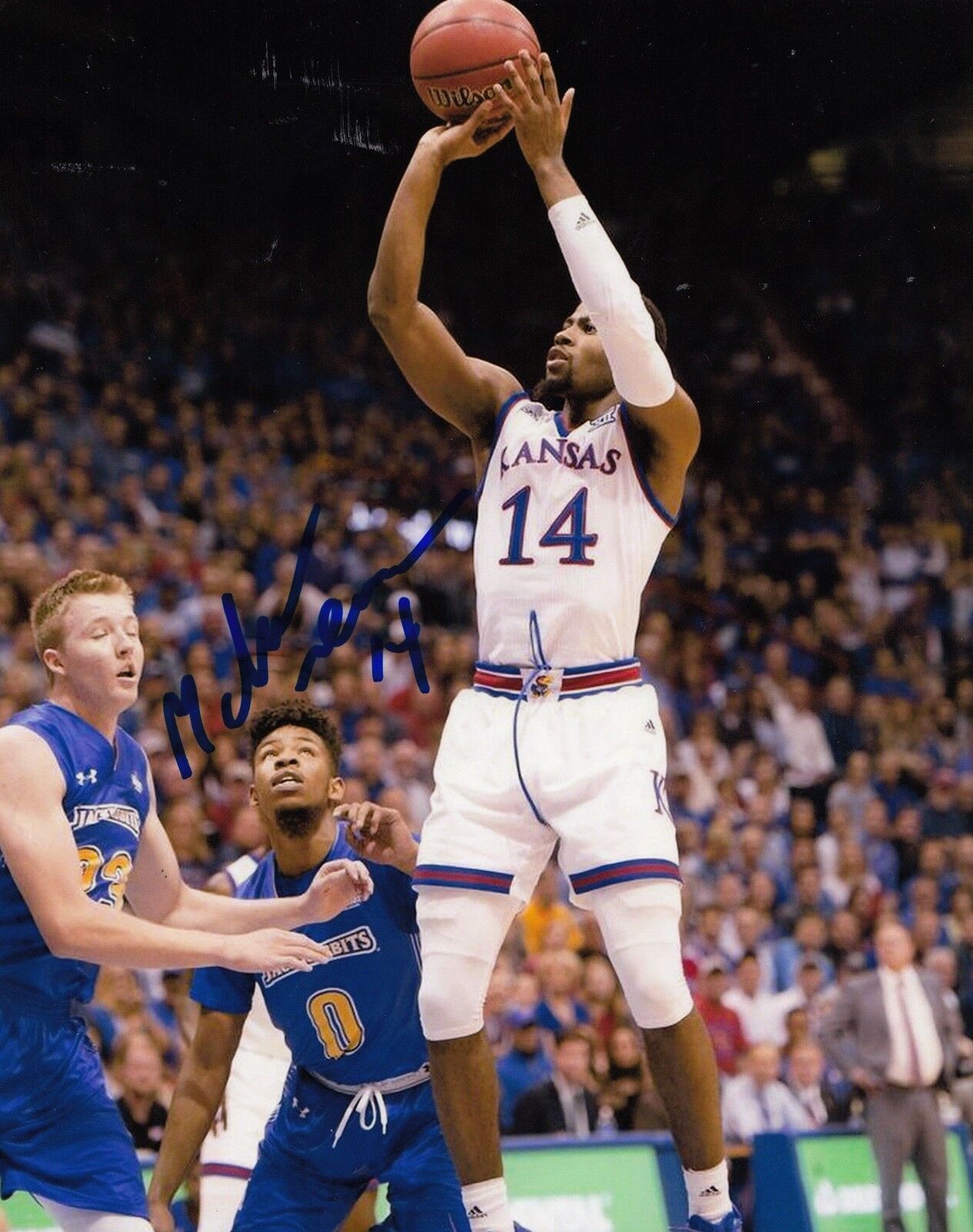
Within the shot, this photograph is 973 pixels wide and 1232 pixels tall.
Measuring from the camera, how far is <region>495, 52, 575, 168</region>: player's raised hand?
16.7ft

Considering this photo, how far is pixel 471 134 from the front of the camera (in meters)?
5.18

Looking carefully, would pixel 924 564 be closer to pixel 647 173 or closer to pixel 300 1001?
pixel 647 173

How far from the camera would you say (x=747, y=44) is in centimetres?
798

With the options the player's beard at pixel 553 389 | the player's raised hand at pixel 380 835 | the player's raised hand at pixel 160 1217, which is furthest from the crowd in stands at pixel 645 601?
the player's beard at pixel 553 389

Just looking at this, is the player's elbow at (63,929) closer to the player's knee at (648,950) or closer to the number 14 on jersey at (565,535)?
the player's knee at (648,950)

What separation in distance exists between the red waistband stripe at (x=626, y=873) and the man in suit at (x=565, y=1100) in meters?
4.94

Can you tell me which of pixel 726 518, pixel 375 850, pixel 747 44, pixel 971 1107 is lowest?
pixel 971 1107

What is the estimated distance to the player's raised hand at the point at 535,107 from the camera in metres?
5.08

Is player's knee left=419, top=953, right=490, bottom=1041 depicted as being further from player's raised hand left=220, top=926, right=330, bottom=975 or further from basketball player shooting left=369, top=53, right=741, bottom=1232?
player's raised hand left=220, top=926, right=330, bottom=975

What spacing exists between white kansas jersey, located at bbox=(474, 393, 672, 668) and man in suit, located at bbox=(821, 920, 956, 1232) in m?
5.51

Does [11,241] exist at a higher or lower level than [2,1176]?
higher

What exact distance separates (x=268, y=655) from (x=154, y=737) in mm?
963

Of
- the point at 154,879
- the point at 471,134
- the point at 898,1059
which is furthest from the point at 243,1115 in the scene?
the point at 898,1059

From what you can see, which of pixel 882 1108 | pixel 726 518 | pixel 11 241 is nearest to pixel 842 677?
pixel 726 518
